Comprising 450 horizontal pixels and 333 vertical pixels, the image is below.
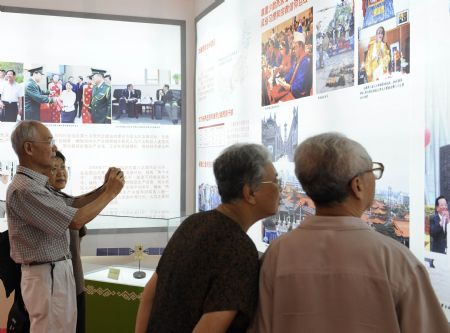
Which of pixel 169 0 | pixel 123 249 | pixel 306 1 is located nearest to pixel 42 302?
pixel 123 249

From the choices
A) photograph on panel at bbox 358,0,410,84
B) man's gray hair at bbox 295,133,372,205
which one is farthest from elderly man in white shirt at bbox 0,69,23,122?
man's gray hair at bbox 295,133,372,205

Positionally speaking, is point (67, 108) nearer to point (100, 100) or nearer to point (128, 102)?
point (100, 100)

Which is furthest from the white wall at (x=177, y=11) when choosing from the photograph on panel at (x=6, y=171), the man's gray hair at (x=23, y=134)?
the man's gray hair at (x=23, y=134)

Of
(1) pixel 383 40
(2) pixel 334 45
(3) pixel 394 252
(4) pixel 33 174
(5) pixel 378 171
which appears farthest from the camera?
(2) pixel 334 45

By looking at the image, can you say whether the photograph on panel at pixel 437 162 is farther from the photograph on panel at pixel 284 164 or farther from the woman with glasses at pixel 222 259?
the photograph on panel at pixel 284 164

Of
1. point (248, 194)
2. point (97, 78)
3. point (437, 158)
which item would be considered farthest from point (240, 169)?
point (97, 78)

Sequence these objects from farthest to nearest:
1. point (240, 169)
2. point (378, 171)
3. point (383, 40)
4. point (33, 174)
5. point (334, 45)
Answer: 1. point (334, 45)
2. point (33, 174)
3. point (383, 40)
4. point (240, 169)
5. point (378, 171)

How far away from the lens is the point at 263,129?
340 centimetres

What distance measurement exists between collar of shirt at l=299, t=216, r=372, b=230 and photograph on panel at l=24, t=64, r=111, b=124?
366 centimetres

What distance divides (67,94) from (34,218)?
2.48 meters

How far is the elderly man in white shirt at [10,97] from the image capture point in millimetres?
4484

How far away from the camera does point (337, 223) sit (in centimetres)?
125

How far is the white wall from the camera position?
4.62 m

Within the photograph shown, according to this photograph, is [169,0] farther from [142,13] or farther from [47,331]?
[47,331]
